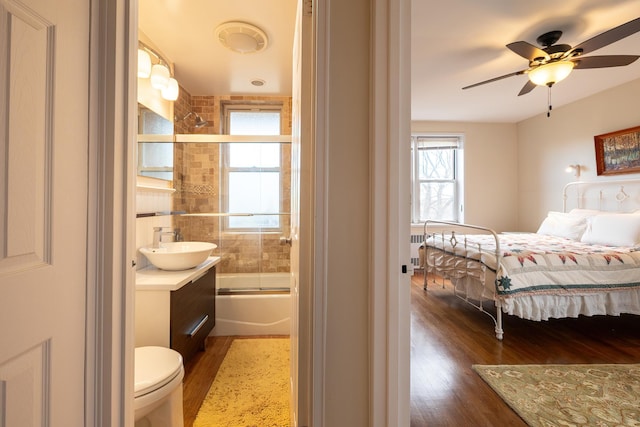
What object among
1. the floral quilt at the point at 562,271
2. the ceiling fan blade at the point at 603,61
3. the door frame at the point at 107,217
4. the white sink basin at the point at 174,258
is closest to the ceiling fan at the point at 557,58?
the ceiling fan blade at the point at 603,61

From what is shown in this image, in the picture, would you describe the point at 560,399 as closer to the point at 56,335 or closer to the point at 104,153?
the point at 56,335

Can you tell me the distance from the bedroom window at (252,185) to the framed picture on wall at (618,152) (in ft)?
13.2

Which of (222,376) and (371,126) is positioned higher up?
(371,126)

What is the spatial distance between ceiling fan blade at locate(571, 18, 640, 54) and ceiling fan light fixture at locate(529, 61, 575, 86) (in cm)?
15

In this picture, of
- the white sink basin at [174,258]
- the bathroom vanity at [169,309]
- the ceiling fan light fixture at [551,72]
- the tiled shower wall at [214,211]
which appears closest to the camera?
the bathroom vanity at [169,309]

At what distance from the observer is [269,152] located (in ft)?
10.3

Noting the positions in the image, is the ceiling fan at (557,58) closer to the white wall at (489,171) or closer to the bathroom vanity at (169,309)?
the white wall at (489,171)

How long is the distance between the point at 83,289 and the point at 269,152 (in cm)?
244

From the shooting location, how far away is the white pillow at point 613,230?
118 inches

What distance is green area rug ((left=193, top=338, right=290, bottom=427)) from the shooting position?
158cm

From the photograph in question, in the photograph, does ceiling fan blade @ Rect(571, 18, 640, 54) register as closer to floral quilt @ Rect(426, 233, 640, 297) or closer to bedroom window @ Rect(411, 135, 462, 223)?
floral quilt @ Rect(426, 233, 640, 297)

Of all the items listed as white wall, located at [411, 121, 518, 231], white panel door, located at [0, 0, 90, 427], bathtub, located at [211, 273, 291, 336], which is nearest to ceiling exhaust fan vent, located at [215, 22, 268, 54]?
white panel door, located at [0, 0, 90, 427]

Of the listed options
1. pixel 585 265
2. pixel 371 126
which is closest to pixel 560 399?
pixel 585 265

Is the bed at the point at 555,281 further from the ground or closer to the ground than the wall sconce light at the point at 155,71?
closer to the ground
